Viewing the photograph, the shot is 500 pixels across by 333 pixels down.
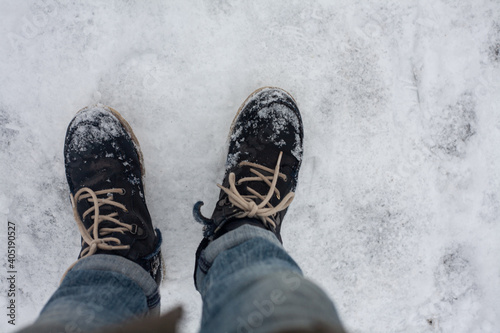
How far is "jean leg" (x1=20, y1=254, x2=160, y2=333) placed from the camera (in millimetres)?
857

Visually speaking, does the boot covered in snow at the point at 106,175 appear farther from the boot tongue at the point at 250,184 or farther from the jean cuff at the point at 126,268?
the boot tongue at the point at 250,184

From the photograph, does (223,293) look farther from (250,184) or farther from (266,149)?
(266,149)

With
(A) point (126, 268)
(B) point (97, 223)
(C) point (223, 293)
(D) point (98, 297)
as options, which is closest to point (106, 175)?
(B) point (97, 223)

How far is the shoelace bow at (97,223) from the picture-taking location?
4.34 feet

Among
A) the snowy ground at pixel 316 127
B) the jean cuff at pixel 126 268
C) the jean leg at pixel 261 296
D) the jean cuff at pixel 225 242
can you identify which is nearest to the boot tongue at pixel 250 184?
the snowy ground at pixel 316 127

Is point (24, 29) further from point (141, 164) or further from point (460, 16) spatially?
point (460, 16)

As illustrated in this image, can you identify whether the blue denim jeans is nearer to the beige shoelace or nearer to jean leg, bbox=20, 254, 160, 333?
jean leg, bbox=20, 254, 160, 333

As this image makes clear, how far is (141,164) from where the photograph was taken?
158 cm

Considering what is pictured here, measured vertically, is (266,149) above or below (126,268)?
above

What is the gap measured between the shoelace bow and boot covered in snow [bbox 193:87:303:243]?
0.49 metres

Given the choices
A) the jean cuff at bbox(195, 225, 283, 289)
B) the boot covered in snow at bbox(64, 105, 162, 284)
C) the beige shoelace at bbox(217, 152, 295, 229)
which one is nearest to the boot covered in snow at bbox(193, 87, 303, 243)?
the beige shoelace at bbox(217, 152, 295, 229)

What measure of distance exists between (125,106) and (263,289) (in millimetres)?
1202

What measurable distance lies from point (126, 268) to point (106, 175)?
1.68 ft

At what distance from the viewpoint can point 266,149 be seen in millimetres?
1603
